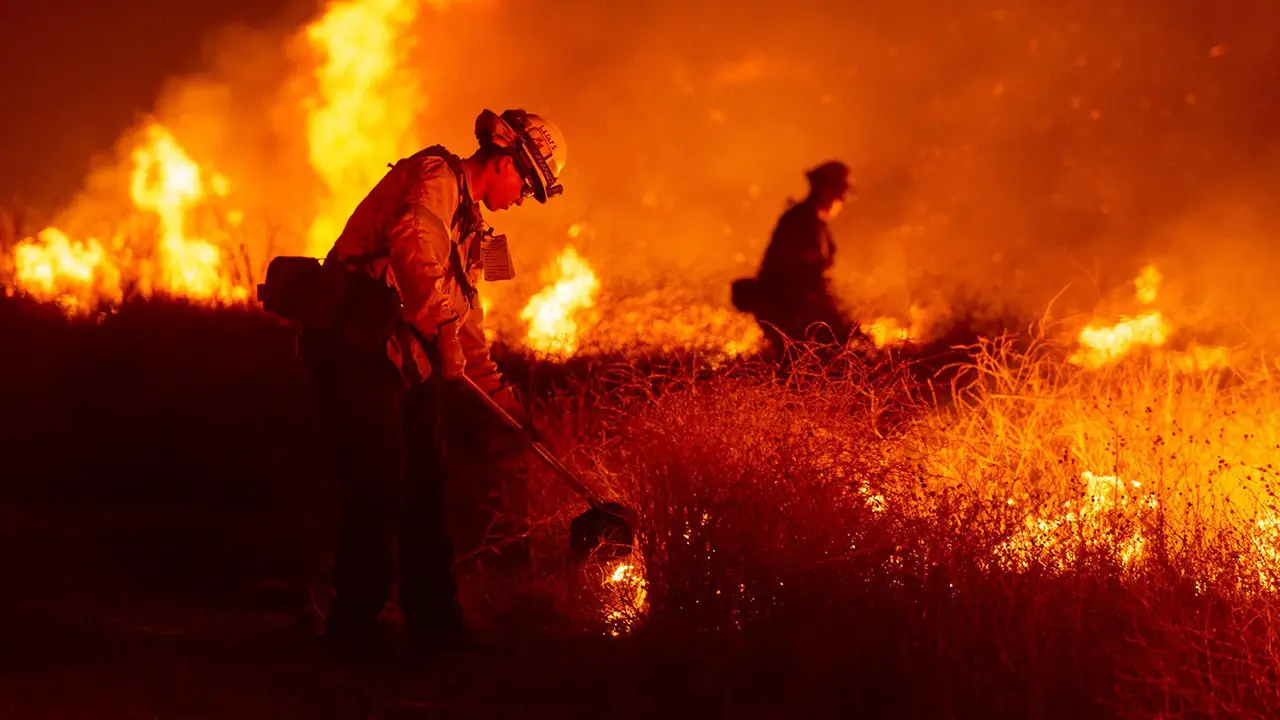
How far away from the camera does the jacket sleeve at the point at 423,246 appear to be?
478cm

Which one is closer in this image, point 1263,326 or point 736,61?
point 1263,326

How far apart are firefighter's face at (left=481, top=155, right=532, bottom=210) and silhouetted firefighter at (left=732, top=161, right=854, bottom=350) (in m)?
4.17

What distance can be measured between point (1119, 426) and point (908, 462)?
1.58 m

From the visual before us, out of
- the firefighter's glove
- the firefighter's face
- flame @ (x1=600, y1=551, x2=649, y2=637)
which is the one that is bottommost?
flame @ (x1=600, y1=551, x2=649, y2=637)

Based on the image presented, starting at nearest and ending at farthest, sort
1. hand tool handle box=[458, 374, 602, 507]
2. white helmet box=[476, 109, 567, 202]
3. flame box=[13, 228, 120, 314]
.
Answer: white helmet box=[476, 109, 567, 202]
hand tool handle box=[458, 374, 602, 507]
flame box=[13, 228, 120, 314]

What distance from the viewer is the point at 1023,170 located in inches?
685

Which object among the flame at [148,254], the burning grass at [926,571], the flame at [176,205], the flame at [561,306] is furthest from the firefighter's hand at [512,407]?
the flame at [176,205]

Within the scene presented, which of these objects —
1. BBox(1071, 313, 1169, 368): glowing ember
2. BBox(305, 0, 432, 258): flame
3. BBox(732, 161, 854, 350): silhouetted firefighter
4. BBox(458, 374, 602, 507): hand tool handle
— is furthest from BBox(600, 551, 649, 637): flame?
BBox(305, 0, 432, 258): flame

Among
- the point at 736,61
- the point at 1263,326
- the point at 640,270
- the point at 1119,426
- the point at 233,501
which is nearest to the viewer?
the point at 1119,426

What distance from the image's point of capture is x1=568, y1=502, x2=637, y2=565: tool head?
5.27 m

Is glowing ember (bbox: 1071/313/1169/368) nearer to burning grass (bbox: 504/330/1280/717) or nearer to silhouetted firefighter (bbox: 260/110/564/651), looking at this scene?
burning grass (bbox: 504/330/1280/717)

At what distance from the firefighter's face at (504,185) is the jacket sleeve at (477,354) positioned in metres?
0.46

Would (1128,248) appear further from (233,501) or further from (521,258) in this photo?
(233,501)

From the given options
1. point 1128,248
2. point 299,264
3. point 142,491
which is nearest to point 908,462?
point 299,264
